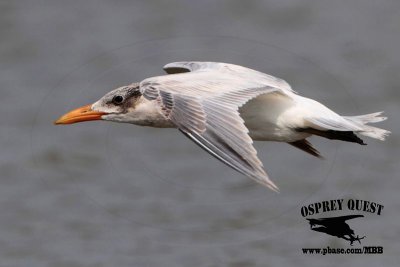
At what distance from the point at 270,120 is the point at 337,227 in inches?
143

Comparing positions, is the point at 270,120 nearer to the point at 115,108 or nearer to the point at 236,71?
the point at 236,71

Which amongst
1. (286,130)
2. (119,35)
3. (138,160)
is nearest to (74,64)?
(119,35)

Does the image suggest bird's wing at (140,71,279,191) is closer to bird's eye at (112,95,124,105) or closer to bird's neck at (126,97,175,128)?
bird's neck at (126,97,175,128)

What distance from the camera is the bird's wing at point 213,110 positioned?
941 cm

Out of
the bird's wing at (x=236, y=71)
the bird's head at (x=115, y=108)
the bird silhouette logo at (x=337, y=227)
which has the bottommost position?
the bird silhouette logo at (x=337, y=227)

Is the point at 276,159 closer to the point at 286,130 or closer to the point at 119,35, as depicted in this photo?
the point at 119,35

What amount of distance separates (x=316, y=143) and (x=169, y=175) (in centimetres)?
179

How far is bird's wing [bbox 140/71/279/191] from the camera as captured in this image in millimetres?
9414

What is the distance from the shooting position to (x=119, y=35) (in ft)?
58.9

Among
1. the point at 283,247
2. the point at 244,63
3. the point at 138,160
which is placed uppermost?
the point at 244,63

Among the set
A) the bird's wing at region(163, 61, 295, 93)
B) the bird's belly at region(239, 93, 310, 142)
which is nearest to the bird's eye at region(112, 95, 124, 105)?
the bird's wing at region(163, 61, 295, 93)

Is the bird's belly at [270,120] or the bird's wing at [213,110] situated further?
the bird's belly at [270,120]
